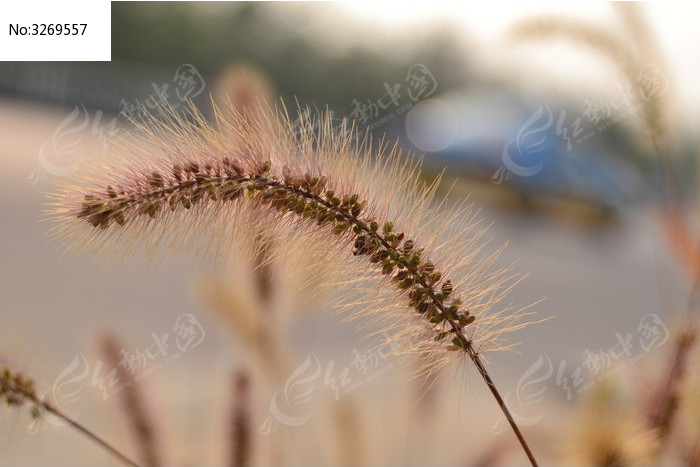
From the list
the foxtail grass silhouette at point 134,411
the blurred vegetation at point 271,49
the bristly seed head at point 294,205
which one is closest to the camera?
the bristly seed head at point 294,205

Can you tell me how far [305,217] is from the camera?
1.01 m

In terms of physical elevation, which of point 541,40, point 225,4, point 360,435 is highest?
point 225,4

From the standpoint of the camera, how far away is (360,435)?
5.02ft

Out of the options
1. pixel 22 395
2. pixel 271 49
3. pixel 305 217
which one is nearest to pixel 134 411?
pixel 22 395

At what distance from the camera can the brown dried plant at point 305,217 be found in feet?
3.27

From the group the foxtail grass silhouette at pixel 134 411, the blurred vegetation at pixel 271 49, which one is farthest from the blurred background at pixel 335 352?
the blurred vegetation at pixel 271 49

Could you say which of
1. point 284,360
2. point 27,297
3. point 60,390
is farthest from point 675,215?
point 27,297

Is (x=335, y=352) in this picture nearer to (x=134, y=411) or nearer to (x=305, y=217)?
(x=134, y=411)

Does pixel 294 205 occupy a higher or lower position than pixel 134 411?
higher

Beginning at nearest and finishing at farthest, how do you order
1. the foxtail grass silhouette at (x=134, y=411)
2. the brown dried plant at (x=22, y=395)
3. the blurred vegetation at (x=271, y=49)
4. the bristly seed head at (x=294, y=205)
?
1. the bristly seed head at (x=294, y=205)
2. the brown dried plant at (x=22, y=395)
3. the foxtail grass silhouette at (x=134, y=411)
4. the blurred vegetation at (x=271, y=49)

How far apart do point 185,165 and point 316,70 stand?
2093 cm

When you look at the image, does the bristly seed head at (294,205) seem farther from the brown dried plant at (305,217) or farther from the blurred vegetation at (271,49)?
the blurred vegetation at (271,49)

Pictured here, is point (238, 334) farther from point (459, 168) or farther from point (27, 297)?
point (459, 168)

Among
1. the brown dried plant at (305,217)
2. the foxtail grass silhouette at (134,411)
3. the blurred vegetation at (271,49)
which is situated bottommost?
the foxtail grass silhouette at (134,411)
